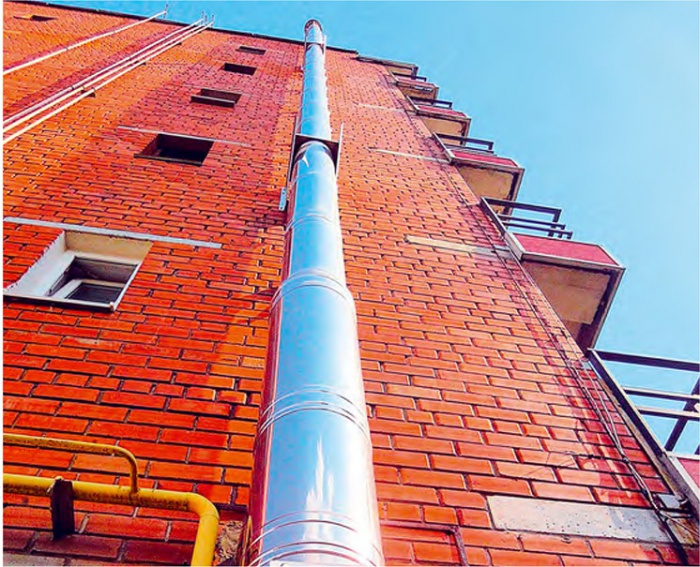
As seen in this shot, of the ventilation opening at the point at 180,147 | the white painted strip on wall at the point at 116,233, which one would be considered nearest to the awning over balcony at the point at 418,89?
the ventilation opening at the point at 180,147

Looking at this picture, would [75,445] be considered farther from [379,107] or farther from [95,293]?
[379,107]

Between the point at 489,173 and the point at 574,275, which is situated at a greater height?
the point at 489,173

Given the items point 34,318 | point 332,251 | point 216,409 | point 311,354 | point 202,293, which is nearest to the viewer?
point 311,354

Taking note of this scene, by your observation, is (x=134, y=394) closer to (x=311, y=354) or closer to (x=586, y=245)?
(x=311, y=354)

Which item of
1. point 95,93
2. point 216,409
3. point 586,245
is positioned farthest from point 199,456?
point 95,93

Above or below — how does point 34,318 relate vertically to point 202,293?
below

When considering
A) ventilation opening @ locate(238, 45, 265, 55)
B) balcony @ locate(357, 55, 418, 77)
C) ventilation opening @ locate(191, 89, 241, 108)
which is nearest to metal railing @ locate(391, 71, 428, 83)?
balcony @ locate(357, 55, 418, 77)

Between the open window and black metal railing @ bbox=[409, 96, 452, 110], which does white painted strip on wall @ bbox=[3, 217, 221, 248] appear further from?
black metal railing @ bbox=[409, 96, 452, 110]

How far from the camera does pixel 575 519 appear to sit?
2.31m

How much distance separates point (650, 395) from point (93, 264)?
405 cm

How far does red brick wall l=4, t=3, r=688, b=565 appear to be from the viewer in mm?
2145

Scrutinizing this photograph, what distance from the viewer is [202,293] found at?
3244 mm

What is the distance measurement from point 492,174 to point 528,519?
221 inches

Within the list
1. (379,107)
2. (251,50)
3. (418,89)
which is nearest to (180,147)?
(379,107)
